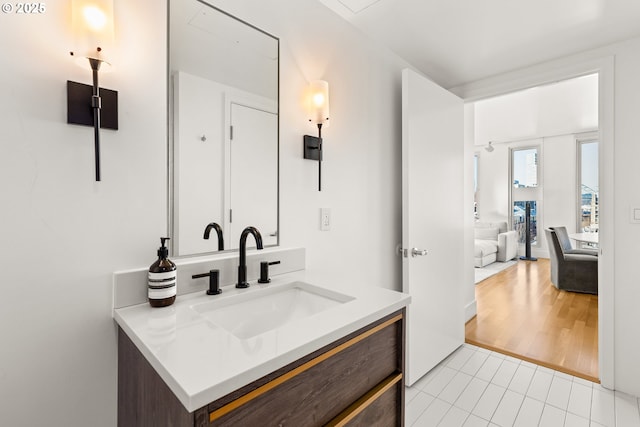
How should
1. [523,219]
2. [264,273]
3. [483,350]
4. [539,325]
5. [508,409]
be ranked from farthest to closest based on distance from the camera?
[523,219]
[539,325]
[483,350]
[508,409]
[264,273]

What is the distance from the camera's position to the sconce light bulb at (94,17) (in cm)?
87

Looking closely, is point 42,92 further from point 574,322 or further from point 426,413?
point 574,322

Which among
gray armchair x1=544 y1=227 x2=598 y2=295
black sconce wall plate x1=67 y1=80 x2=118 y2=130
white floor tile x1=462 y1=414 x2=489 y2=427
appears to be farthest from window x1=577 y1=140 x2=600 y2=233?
black sconce wall plate x1=67 y1=80 x2=118 y2=130

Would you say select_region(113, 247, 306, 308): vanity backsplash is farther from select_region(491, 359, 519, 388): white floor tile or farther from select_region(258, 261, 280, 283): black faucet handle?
select_region(491, 359, 519, 388): white floor tile

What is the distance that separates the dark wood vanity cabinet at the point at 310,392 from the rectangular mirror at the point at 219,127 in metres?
0.47

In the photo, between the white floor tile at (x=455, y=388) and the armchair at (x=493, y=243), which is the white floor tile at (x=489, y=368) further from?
the armchair at (x=493, y=243)

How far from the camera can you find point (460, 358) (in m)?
2.32

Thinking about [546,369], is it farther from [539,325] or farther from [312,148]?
[312,148]

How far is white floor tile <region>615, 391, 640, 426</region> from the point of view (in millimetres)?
1653

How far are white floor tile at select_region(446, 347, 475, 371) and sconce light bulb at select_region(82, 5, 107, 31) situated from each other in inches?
102

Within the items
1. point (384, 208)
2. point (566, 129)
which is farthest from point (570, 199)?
point (384, 208)

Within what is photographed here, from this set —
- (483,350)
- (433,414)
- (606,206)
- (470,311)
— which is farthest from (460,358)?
(606,206)

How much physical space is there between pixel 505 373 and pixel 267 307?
1889 millimetres

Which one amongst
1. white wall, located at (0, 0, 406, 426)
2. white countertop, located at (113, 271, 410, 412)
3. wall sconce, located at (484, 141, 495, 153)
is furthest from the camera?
wall sconce, located at (484, 141, 495, 153)
